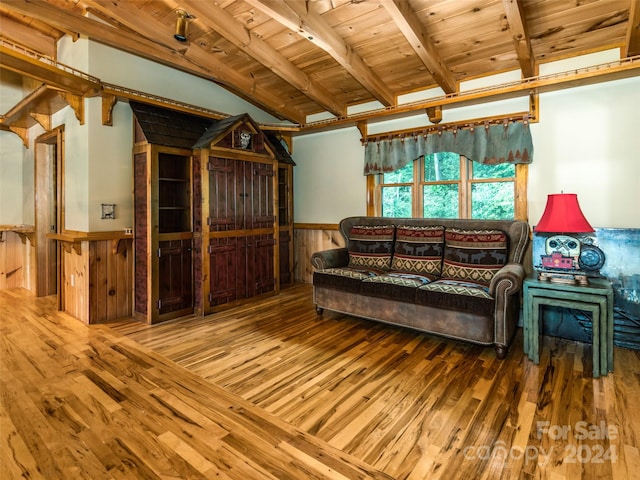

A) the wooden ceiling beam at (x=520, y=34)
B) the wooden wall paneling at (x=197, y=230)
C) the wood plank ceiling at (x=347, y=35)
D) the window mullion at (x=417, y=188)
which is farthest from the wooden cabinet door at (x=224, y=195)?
the wooden ceiling beam at (x=520, y=34)

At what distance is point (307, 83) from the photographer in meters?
4.16

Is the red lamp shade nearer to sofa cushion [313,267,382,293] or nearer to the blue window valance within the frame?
the blue window valance

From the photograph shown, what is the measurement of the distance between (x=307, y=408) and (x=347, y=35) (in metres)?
3.31

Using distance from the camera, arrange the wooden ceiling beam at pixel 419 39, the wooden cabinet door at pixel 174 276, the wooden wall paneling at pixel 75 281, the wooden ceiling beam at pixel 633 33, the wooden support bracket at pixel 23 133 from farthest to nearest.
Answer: the wooden support bracket at pixel 23 133 → the wooden cabinet door at pixel 174 276 → the wooden wall paneling at pixel 75 281 → the wooden ceiling beam at pixel 419 39 → the wooden ceiling beam at pixel 633 33

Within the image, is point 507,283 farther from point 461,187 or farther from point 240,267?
point 240,267

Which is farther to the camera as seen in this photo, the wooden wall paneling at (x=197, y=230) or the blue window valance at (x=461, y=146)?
the wooden wall paneling at (x=197, y=230)

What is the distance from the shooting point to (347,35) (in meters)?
A: 3.32

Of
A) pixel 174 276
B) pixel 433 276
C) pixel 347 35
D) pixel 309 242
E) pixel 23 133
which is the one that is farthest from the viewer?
pixel 309 242

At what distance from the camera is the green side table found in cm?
235

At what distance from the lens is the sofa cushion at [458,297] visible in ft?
8.79

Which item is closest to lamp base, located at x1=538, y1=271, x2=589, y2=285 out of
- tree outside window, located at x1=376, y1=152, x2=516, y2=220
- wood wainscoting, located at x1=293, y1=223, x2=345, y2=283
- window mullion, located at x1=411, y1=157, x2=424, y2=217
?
tree outside window, located at x1=376, y1=152, x2=516, y2=220

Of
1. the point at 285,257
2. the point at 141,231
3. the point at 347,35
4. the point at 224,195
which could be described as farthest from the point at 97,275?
the point at 347,35

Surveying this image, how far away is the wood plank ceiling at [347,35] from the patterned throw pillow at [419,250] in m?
1.59

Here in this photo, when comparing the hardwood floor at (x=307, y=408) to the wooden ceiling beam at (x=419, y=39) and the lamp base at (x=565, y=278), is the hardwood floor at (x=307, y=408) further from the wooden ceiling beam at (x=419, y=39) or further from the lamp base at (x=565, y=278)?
the wooden ceiling beam at (x=419, y=39)
